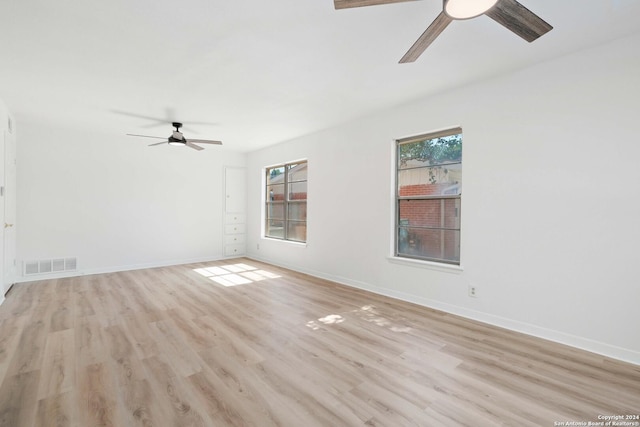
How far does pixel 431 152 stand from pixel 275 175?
398cm

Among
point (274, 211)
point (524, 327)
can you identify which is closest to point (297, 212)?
point (274, 211)

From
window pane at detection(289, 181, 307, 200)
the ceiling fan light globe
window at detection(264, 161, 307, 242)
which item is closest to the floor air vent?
window at detection(264, 161, 307, 242)

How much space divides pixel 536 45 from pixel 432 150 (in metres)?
1.53

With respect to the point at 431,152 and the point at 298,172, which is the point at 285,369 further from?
the point at 298,172

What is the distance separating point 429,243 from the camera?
3965mm

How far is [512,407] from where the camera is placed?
1945mm

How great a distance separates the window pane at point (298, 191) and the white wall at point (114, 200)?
6.41ft

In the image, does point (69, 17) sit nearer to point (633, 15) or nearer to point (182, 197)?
point (633, 15)

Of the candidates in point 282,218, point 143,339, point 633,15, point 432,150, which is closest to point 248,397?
point 143,339

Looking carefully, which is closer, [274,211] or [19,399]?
[19,399]

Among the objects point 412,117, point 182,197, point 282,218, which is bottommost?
point 282,218

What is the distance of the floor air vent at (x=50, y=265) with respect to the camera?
5.12 metres

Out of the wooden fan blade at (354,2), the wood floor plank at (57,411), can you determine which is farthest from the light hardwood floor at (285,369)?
the wooden fan blade at (354,2)

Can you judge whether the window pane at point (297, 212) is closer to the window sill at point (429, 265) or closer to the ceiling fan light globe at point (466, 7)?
the window sill at point (429, 265)
